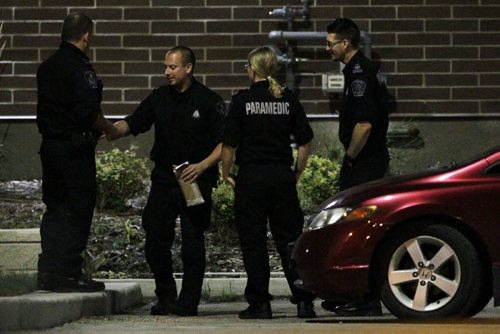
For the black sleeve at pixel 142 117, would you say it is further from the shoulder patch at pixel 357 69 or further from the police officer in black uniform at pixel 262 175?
the shoulder patch at pixel 357 69

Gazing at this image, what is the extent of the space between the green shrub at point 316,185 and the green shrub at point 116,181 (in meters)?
1.64

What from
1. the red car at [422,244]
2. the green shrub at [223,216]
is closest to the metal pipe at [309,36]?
the green shrub at [223,216]

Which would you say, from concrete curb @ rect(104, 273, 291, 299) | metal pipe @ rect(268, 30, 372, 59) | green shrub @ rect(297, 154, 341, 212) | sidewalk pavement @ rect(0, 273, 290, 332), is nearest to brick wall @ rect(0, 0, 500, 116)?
metal pipe @ rect(268, 30, 372, 59)

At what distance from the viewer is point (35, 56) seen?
17.1m

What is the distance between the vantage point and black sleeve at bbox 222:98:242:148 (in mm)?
11016

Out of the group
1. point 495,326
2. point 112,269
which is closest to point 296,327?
point 495,326

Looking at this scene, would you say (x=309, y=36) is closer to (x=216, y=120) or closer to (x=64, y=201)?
(x=216, y=120)

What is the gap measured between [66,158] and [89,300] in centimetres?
98

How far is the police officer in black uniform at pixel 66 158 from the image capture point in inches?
430

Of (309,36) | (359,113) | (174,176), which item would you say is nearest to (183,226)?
(174,176)

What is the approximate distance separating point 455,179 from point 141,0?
7506 mm

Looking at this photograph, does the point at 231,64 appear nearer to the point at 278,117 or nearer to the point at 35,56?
the point at 35,56

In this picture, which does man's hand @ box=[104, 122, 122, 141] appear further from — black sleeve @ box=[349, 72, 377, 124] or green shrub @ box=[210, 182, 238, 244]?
green shrub @ box=[210, 182, 238, 244]

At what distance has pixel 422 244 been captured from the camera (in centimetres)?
1021
